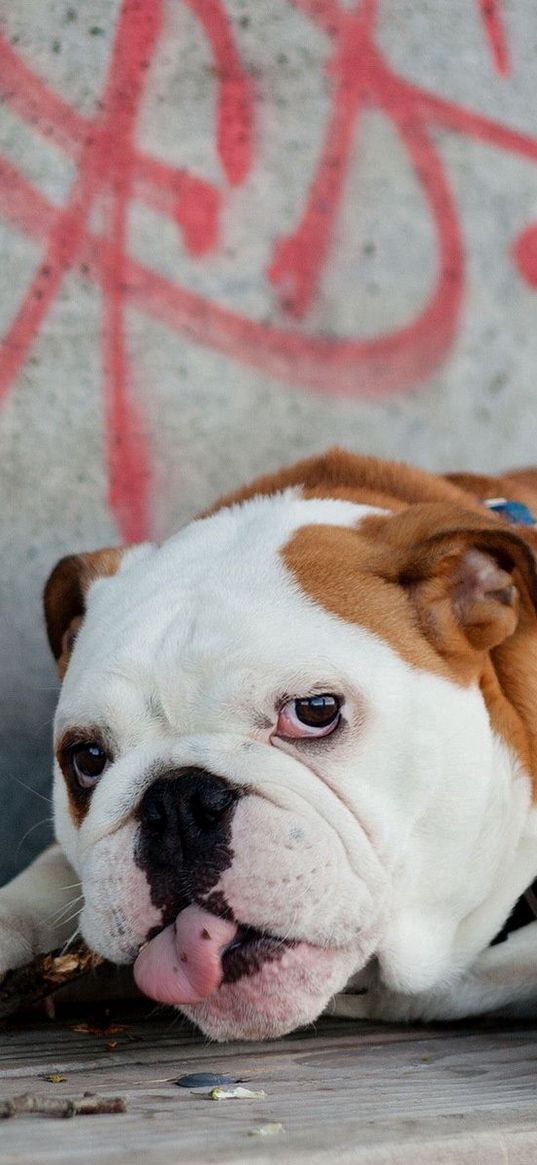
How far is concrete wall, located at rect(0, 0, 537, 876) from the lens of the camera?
3.13 metres

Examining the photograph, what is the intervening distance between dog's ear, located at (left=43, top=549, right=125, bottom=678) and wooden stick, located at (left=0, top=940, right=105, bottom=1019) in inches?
23.6

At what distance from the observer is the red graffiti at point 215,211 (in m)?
3.14

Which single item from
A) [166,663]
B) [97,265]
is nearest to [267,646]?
[166,663]

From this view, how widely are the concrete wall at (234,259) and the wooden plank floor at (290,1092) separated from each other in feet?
3.83

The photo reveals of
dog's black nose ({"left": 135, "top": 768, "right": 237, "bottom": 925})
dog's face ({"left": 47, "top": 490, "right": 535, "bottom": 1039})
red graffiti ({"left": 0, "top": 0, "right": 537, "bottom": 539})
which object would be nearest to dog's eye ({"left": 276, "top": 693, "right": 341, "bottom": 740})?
dog's face ({"left": 47, "top": 490, "right": 535, "bottom": 1039})

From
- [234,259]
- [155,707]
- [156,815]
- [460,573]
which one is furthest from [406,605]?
[234,259]

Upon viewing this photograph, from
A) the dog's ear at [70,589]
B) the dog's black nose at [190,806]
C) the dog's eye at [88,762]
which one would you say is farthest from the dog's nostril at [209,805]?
the dog's ear at [70,589]

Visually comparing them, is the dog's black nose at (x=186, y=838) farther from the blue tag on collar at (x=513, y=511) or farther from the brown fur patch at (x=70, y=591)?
the blue tag on collar at (x=513, y=511)

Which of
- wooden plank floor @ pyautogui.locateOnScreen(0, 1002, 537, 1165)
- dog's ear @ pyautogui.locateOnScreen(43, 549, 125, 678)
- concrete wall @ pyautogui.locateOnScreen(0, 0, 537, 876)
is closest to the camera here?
wooden plank floor @ pyautogui.locateOnScreen(0, 1002, 537, 1165)

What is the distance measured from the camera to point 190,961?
182cm

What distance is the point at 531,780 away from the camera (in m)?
2.24

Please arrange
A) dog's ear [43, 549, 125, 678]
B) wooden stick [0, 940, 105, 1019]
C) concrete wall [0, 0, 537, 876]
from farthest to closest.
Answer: concrete wall [0, 0, 537, 876] < dog's ear [43, 549, 125, 678] < wooden stick [0, 940, 105, 1019]

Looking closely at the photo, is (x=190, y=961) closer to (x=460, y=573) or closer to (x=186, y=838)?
(x=186, y=838)

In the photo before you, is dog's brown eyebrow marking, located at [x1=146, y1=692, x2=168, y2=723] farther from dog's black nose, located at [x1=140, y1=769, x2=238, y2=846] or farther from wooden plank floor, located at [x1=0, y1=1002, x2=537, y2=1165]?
wooden plank floor, located at [x1=0, y1=1002, x2=537, y2=1165]
